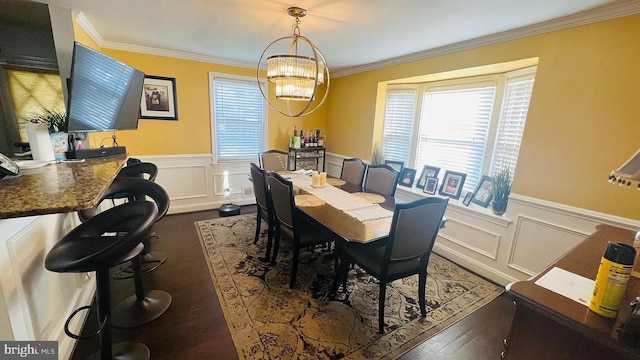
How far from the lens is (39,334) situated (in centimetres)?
134

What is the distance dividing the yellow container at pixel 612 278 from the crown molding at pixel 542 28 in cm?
197

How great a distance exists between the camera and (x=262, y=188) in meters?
2.67

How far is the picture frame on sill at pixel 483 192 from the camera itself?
273cm

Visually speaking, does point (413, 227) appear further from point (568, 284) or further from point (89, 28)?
point (89, 28)

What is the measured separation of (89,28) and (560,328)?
4230 mm

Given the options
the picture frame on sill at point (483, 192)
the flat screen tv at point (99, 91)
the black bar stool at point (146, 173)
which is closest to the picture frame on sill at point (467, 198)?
the picture frame on sill at point (483, 192)

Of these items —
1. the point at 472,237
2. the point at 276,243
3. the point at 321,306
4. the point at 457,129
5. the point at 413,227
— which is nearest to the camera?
the point at 413,227

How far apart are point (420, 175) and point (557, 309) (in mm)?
2719

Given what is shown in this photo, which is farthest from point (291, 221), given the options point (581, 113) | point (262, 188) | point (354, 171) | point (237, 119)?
point (237, 119)

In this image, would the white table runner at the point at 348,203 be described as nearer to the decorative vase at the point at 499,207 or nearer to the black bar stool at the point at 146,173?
the decorative vase at the point at 499,207

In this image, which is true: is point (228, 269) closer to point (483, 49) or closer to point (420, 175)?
point (420, 175)

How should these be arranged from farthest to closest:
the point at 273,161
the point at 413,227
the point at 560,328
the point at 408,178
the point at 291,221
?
the point at 273,161, the point at 408,178, the point at 291,221, the point at 413,227, the point at 560,328

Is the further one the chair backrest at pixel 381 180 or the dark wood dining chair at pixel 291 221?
→ the chair backrest at pixel 381 180

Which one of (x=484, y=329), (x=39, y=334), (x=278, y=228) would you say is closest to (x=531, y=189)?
(x=484, y=329)
